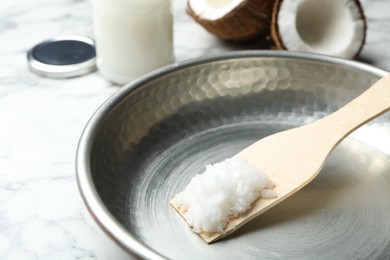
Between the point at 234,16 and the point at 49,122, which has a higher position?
the point at 234,16

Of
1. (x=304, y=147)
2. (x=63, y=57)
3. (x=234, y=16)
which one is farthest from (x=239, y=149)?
→ (x=63, y=57)

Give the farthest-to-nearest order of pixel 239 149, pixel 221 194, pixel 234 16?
pixel 234 16
pixel 239 149
pixel 221 194

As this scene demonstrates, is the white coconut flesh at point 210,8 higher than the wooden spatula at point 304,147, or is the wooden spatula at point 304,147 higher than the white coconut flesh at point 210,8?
the white coconut flesh at point 210,8

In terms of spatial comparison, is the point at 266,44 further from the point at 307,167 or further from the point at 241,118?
the point at 307,167

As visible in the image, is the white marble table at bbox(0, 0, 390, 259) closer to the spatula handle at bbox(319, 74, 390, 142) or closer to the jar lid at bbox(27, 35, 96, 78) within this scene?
the jar lid at bbox(27, 35, 96, 78)

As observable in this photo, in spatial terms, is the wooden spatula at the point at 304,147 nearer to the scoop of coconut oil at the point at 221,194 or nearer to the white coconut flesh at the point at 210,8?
the scoop of coconut oil at the point at 221,194

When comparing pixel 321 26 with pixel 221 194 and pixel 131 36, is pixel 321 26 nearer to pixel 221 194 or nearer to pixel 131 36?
pixel 131 36

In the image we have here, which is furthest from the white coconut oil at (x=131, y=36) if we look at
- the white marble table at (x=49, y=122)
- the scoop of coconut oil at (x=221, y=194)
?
the scoop of coconut oil at (x=221, y=194)
